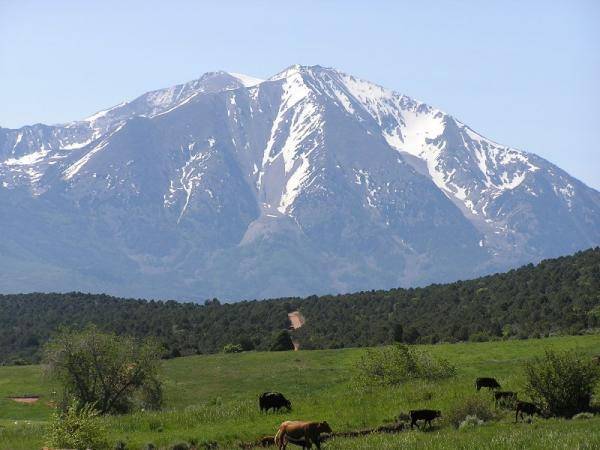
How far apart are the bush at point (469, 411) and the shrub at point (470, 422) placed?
2.16ft

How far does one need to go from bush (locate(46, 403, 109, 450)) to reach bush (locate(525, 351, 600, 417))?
18.0m

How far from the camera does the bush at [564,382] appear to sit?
117ft

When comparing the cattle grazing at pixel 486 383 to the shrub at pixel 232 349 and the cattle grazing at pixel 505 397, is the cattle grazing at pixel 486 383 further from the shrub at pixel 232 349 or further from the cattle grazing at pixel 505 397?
the shrub at pixel 232 349

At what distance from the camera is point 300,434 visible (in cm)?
3145

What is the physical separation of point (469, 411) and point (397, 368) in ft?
45.8

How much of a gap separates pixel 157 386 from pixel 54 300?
9471cm

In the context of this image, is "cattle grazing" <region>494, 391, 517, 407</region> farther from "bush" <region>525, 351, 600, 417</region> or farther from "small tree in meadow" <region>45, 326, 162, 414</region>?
"small tree in meadow" <region>45, 326, 162, 414</region>

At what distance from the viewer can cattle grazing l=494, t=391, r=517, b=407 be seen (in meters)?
38.1

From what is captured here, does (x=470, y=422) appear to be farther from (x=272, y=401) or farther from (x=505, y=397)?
(x=272, y=401)

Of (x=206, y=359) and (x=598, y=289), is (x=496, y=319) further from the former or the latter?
(x=206, y=359)

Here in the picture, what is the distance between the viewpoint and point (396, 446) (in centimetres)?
2978

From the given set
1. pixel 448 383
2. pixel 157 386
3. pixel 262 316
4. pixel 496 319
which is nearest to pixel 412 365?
pixel 448 383

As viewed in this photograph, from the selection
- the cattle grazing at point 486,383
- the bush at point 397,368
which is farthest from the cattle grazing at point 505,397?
the bush at point 397,368

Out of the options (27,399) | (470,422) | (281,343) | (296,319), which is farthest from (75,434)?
(296,319)
